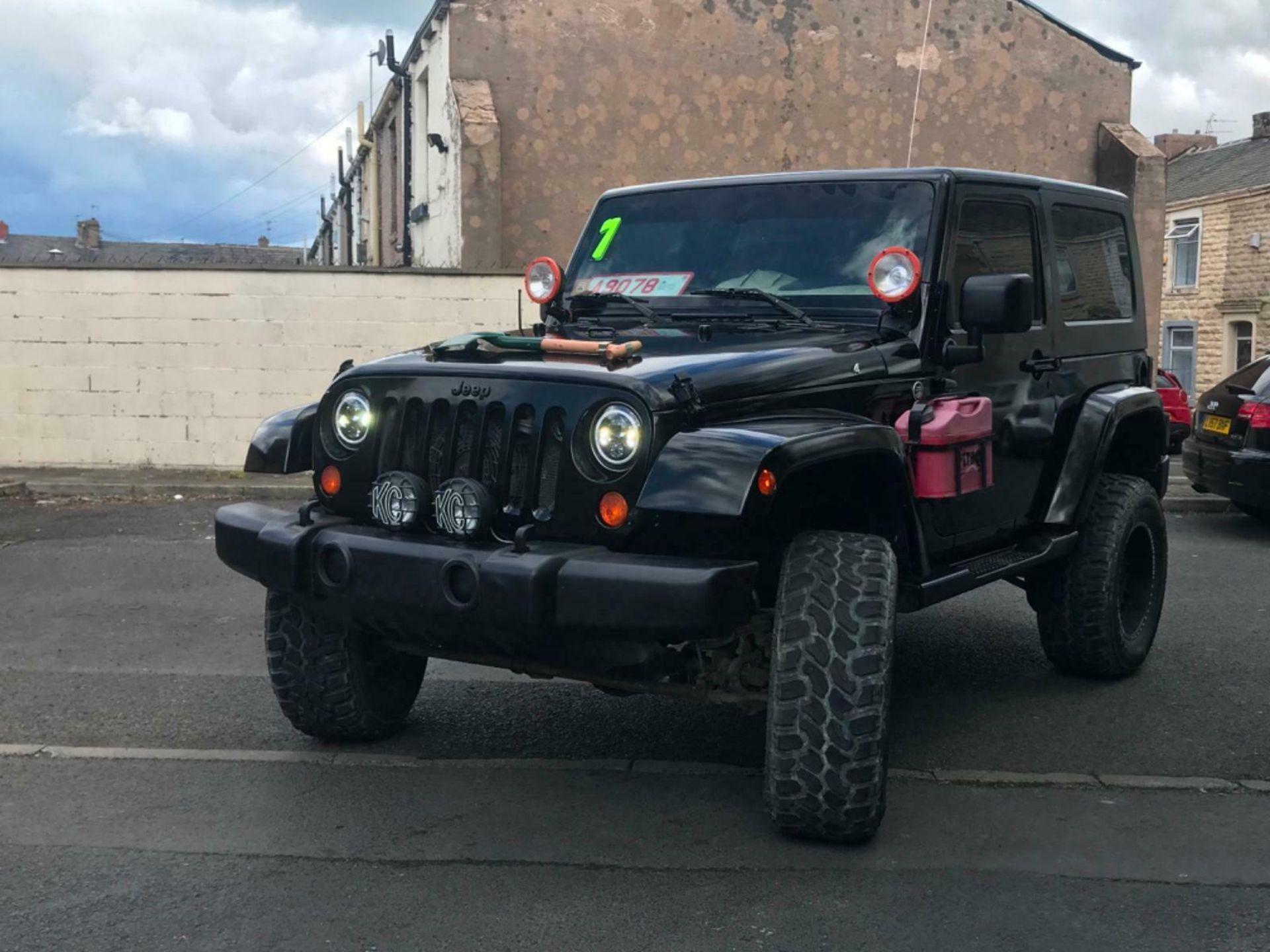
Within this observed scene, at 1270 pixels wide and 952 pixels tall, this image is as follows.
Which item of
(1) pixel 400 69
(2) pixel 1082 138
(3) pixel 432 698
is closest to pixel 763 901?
(3) pixel 432 698

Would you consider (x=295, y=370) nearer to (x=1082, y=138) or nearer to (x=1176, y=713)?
(x=1176, y=713)

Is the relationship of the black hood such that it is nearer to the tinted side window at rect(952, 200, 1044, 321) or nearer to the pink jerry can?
the pink jerry can

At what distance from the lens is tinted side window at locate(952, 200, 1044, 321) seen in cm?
524

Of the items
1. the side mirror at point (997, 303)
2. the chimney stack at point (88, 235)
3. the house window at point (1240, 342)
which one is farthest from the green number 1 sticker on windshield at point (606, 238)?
the chimney stack at point (88, 235)

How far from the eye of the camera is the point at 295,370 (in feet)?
46.5

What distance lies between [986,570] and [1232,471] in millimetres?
6197

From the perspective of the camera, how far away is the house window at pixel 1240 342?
31953mm

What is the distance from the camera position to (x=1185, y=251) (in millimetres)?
34219

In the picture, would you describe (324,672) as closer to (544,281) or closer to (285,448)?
(285,448)

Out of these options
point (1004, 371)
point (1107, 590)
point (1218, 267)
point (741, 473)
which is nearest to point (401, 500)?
point (741, 473)

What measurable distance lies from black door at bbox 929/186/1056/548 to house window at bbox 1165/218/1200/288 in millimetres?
30001

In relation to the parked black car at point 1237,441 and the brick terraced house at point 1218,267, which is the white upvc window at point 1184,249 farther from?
the parked black car at point 1237,441

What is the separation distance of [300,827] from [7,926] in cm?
94

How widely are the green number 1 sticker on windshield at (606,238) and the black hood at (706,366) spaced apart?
1069mm
